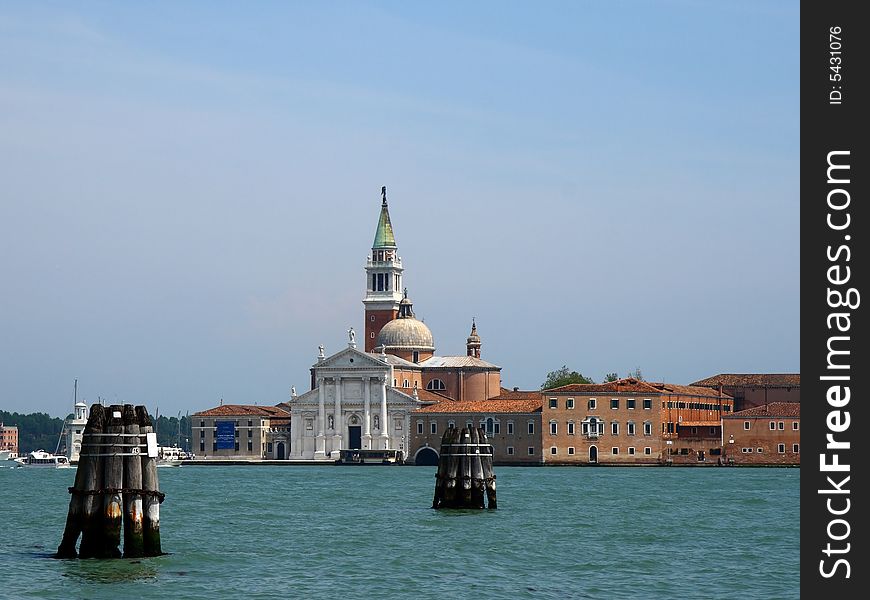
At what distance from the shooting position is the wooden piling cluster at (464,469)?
41625 millimetres

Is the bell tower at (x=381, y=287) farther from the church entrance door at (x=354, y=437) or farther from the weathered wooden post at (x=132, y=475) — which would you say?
the weathered wooden post at (x=132, y=475)

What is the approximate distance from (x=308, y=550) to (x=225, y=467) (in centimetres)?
8162

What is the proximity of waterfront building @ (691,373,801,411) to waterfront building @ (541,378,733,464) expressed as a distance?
8.57 metres

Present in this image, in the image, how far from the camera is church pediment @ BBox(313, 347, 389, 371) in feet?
374

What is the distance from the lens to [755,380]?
373ft

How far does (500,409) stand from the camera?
352ft

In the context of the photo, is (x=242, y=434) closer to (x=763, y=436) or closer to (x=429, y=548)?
(x=763, y=436)

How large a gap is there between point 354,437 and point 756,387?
2695 centimetres

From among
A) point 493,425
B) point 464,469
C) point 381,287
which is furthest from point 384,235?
point 464,469

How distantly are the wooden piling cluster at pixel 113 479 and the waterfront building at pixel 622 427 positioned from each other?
77.0 meters

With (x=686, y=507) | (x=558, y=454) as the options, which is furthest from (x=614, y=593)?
(x=558, y=454)
